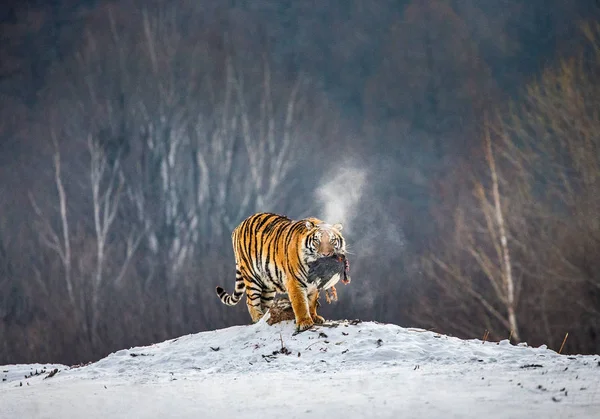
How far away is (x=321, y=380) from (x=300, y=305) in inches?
98.3

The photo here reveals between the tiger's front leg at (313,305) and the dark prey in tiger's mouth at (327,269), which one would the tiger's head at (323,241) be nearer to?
the dark prey in tiger's mouth at (327,269)

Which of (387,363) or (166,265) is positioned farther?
(166,265)

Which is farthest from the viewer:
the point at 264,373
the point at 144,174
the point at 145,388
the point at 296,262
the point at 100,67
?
the point at 100,67

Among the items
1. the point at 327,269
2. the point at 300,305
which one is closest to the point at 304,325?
the point at 300,305

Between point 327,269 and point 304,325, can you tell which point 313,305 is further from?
point 327,269

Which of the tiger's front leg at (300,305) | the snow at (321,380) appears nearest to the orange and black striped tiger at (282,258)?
the tiger's front leg at (300,305)

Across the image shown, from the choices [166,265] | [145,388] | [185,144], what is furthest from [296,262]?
[185,144]

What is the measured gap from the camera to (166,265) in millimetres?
19250

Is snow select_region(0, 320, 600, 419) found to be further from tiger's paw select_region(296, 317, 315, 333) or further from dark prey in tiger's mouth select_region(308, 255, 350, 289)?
dark prey in tiger's mouth select_region(308, 255, 350, 289)

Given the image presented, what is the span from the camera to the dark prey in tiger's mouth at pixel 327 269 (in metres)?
7.87

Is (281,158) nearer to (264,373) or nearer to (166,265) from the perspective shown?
(166,265)

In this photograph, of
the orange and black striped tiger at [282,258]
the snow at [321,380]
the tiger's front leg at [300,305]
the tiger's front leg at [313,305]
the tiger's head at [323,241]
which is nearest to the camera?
the snow at [321,380]

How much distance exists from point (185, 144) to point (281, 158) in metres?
3.04

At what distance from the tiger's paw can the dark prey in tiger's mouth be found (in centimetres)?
45
